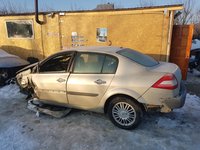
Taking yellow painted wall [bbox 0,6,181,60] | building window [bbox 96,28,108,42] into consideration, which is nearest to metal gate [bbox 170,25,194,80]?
yellow painted wall [bbox 0,6,181,60]

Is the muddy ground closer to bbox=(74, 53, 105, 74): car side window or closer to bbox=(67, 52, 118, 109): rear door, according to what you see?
bbox=(67, 52, 118, 109): rear door

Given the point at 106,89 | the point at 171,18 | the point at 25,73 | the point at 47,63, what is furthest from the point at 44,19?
the point at 106,89

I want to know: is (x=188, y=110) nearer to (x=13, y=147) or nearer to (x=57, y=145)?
(x=57, y=145)

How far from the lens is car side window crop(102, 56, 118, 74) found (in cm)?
344

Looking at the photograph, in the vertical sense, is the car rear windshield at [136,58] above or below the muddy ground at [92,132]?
above

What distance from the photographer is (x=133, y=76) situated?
3295 millimetres

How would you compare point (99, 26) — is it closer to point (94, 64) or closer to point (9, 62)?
point (9, 62)

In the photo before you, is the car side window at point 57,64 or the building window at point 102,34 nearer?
the car side window at point 57,64

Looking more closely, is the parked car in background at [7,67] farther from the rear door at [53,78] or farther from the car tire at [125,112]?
the car tire at [125,112]

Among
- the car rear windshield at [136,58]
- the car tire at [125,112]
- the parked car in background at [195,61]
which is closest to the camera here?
the car tire at [125,112]

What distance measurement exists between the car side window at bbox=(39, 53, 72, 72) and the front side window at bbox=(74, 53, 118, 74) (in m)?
0.26

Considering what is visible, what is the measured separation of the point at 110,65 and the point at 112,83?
0.35 m

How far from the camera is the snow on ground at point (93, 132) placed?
3092mm

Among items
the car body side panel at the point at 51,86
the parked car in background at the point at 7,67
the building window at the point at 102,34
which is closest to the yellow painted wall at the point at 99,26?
the building window at the point at 102,34
